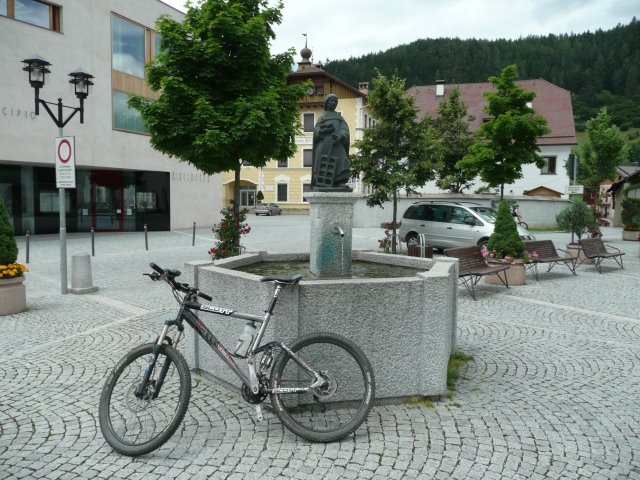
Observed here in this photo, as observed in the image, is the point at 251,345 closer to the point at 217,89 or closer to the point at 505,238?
the point at 505,238

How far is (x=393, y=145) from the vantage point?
17.1 meters

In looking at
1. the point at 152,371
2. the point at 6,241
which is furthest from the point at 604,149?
the point at 152,371

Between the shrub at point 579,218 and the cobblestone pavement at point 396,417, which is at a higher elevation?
the shrub at point 579,218

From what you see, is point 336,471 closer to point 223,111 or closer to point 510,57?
point 223,111

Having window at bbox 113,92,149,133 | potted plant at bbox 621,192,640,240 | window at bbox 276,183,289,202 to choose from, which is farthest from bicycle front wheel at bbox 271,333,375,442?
window at bbox 276,183,289,202

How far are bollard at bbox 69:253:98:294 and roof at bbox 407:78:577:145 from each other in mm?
36603

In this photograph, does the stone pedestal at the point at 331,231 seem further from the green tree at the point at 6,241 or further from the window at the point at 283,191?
the window at the point at 283,191

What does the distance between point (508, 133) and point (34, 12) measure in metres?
18.2

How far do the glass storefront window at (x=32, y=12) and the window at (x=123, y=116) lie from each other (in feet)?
13.8

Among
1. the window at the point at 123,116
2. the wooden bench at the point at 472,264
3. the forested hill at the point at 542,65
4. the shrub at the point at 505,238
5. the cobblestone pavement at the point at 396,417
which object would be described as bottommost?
the cobblestone pavement at the point at 396,417

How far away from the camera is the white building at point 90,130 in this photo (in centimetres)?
2036

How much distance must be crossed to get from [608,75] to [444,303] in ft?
404

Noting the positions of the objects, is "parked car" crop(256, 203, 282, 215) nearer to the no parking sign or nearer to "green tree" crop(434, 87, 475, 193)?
"green tree" crop(434, 87, 475, 193)

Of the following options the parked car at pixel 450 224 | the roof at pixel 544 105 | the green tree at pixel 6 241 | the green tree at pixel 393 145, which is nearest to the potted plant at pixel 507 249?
the parked car at pixel 450 224
